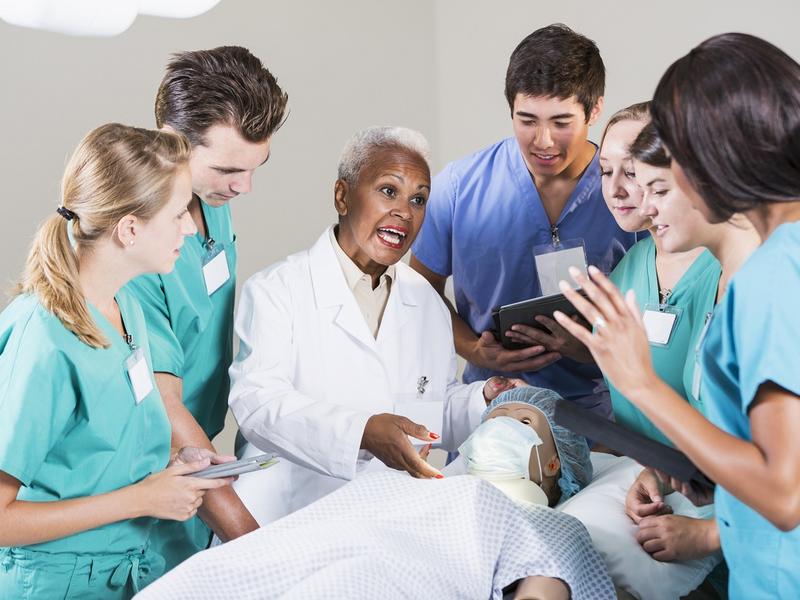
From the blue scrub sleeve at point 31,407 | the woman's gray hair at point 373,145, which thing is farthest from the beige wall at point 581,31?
the blue scrub sleeve at point 31,407

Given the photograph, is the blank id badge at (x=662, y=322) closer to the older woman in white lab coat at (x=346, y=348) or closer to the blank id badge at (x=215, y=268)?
the older woman in white lab coat at (x=346, y=348)

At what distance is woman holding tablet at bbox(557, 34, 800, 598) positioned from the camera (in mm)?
1200

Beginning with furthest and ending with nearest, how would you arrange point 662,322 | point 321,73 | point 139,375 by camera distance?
point 321,73 < point 662,322 < point 139,375

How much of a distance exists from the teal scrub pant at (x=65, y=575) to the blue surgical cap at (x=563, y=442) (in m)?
0.98

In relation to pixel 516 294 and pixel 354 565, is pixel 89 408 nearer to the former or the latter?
pixel 354 565

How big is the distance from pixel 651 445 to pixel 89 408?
1.00 metres

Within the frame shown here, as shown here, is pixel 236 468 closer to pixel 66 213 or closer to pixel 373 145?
pixel 66 213

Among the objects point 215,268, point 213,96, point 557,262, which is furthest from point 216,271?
point 557,262

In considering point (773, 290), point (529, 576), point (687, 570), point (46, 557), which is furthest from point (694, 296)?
point (46, 557)

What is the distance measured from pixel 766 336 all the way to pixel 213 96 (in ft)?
4.80

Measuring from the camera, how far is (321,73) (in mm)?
4328

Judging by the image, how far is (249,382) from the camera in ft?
7.55

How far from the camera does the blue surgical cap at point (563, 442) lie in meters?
2.40

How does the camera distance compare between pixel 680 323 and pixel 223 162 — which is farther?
pixel 223 162
